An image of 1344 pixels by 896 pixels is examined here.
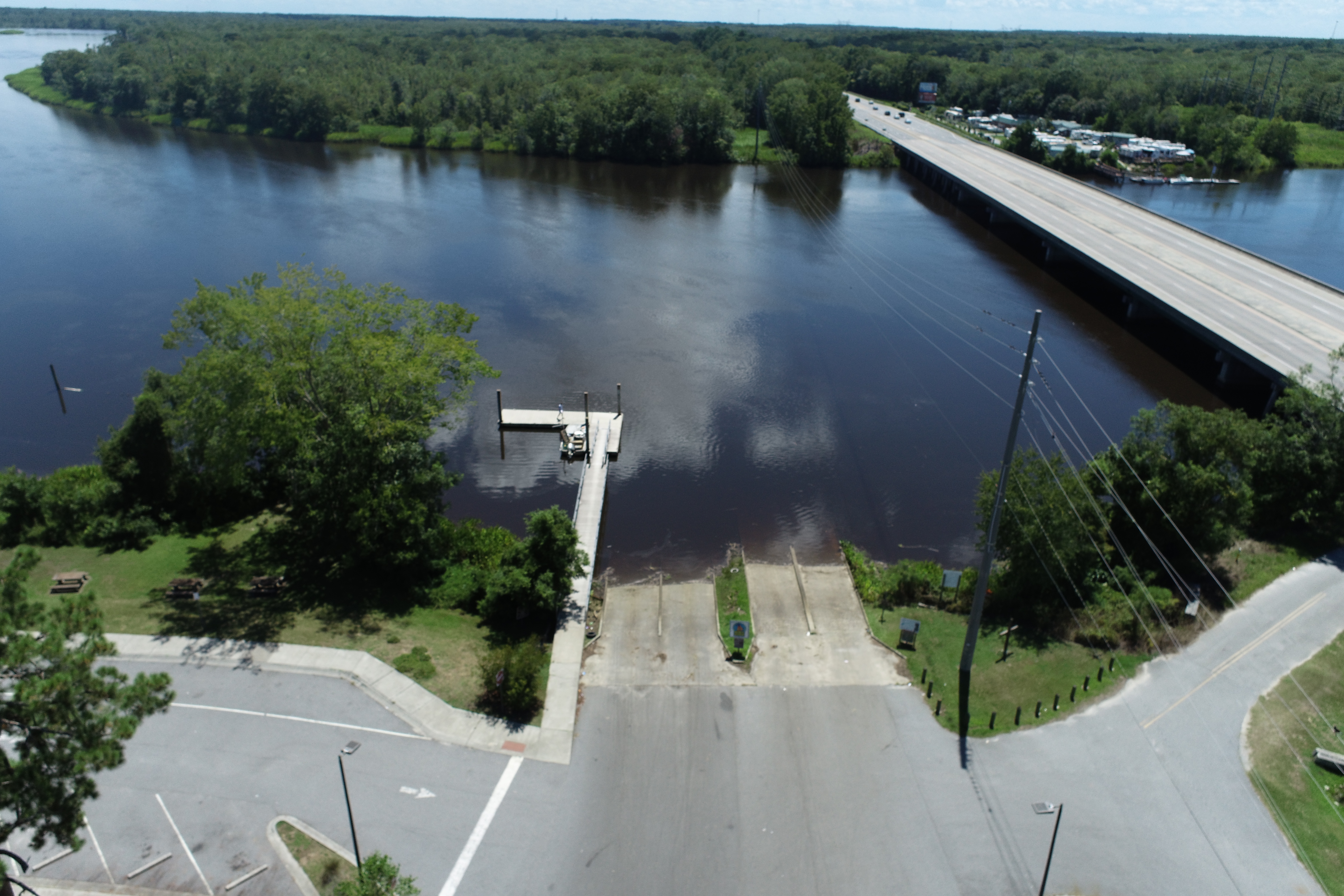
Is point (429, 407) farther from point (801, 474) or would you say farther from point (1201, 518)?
point (1201, 518)

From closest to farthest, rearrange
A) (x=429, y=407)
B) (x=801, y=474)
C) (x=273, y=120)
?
1. (x=429, y=407)
2. (x=801, y=474)
3. (x=273, y=120)

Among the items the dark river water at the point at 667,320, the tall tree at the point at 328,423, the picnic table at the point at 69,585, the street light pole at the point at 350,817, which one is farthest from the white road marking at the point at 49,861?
the dark river water at the point at 667,320

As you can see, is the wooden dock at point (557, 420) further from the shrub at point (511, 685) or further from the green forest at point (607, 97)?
the green forest at point (607, 97)

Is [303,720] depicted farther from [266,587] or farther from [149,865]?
[266,587]

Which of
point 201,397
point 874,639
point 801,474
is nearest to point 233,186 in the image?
point 201,397

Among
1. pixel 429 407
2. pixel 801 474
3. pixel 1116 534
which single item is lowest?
pixel 801 474
